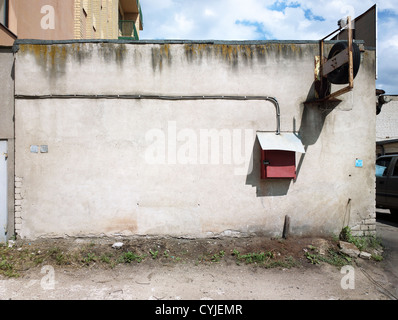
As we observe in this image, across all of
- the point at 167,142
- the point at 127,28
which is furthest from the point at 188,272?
the point at 127,28

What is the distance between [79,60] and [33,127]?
1693mm

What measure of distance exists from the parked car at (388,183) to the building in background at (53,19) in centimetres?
1177

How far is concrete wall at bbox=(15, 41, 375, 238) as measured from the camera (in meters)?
5.39

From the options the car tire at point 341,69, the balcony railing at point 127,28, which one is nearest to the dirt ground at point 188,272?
the car tire at point 341,69

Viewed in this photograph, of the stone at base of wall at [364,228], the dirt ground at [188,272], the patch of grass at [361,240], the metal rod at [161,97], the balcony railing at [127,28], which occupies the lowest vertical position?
the dirt ground at [188,272]

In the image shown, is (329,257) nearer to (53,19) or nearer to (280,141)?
(280,141)

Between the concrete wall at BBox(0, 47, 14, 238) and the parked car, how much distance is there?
33.2 ft

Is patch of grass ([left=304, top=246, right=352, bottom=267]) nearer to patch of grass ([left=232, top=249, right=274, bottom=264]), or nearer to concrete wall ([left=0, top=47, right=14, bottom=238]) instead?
patch of grass ([left=232, top=249, right=274, bottom=264])

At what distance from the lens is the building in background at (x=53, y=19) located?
7750 mm

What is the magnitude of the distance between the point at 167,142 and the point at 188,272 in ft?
8.35

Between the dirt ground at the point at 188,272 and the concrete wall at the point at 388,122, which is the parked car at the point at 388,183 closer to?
the dirt ground at the point at 188,272

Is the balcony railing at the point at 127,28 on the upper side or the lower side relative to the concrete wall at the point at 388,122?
upper
